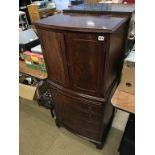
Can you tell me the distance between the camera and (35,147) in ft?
5.69

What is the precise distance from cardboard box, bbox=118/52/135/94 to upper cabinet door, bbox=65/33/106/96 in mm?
236

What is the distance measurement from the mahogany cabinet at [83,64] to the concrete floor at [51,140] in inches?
5.2

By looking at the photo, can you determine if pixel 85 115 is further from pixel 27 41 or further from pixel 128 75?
pixel 27 41

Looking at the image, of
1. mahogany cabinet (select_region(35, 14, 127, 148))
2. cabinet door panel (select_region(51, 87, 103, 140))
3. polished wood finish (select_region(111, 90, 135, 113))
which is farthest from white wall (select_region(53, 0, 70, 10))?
polished wood finish (select_region(111, 90, 135, 113))

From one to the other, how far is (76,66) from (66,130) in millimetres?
1010

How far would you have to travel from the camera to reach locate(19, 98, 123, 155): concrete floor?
5.44 feet

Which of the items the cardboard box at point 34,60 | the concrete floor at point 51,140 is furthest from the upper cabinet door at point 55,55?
the concrete floor at point 51,140

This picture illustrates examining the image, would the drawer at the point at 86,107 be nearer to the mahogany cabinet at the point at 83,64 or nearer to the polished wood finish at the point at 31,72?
the mahogany cabinet at the point at 83,64

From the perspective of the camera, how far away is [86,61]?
1.14 metres

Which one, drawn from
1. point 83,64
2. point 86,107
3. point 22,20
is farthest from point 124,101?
point 22,20

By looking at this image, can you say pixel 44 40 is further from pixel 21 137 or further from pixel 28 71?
pixel 21 137

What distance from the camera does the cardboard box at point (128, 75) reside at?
121 centimetres

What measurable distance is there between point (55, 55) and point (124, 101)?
0.69 metres
